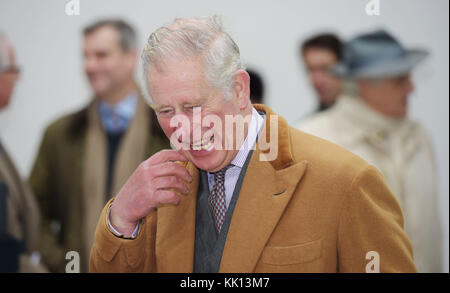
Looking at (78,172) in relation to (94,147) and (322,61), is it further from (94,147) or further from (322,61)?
(322,61)

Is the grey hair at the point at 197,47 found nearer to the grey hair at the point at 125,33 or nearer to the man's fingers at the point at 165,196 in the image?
the man's fingers at the point at 165,196

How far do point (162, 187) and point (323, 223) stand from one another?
357 mm

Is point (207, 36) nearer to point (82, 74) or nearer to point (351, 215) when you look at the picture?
point (351, 215)

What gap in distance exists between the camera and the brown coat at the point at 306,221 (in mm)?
1100

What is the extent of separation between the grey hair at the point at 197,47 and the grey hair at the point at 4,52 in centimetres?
170

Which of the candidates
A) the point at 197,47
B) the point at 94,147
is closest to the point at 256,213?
the point at 197,47

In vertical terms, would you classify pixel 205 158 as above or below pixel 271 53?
below

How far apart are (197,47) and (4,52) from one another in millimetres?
A: 1827

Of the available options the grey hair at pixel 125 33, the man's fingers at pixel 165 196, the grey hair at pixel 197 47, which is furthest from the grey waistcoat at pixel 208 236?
the grey hair at pixel 125 33

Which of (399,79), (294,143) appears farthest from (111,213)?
(399,79)

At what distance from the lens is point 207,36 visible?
1.11 m

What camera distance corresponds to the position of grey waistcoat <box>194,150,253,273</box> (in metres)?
1.18

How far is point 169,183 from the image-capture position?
1.16 m

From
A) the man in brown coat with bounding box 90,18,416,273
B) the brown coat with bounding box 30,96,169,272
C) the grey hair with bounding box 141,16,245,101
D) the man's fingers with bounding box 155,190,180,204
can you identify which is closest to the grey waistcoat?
the man in brown coat with bounding box 90,18,416,273
